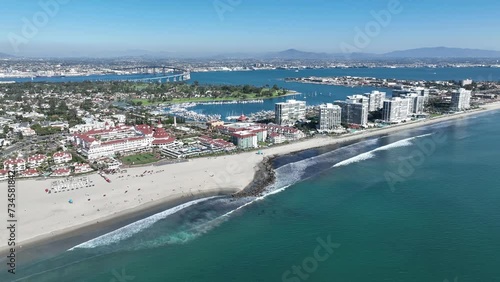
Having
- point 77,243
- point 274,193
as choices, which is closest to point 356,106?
point 274,193

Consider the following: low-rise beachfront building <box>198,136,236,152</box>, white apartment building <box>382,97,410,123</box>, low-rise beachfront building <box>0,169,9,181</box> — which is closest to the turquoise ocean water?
low-rise beachfront building <box>198,136,236,152</box>

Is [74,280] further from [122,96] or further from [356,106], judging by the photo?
[122,96]

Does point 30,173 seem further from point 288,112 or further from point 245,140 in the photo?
point 288,112

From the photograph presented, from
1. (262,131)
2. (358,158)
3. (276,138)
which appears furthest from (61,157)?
(358,158)

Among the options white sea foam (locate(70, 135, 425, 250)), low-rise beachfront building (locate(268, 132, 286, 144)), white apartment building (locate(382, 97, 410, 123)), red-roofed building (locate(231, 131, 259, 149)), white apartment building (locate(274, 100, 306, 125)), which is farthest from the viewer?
white apartment building (locate(382, 97, 410, 123))

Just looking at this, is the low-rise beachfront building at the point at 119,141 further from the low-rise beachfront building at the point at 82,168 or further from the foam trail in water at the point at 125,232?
the foam trail in water at the point at 125,232

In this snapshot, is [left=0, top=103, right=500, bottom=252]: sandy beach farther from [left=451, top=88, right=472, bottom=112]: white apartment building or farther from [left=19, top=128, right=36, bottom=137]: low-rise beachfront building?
[left=451, top=88, right=472, bottom=112]: white apartment building
